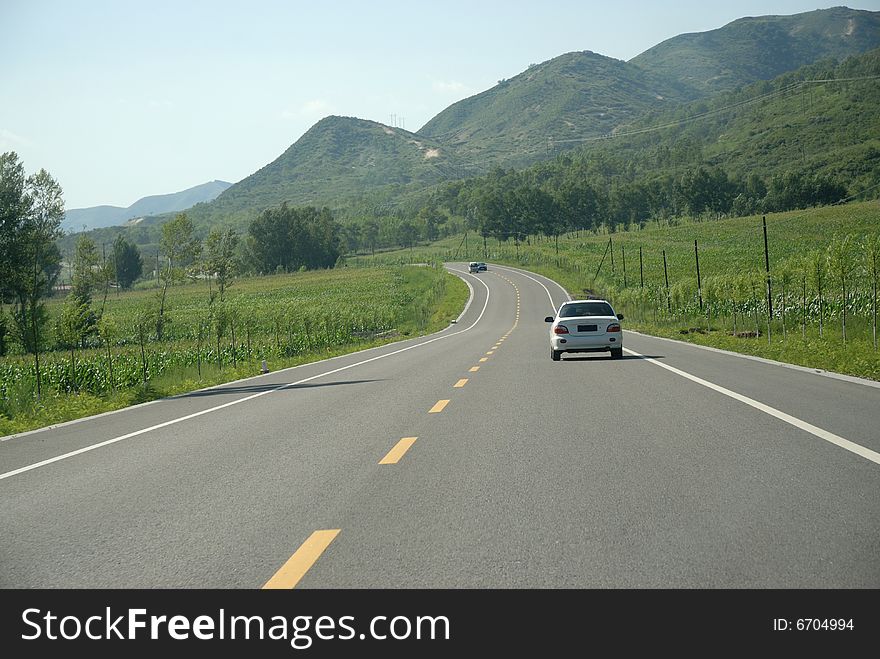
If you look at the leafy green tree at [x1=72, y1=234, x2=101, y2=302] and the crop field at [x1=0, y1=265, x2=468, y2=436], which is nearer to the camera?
the crop field at [x1=0, y1=265, x2=468, y2=436]

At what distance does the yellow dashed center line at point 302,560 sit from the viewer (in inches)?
203

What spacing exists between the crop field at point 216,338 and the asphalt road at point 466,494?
20.1 feet

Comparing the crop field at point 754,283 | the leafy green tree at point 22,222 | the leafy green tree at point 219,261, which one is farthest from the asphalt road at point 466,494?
the leafy green tree at point 219,261

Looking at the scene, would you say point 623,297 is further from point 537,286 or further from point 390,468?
point 390,468

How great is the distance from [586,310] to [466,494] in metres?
18.6

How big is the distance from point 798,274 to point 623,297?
34.2 metres

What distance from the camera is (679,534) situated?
5.90 m

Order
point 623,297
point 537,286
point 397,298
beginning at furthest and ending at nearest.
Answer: point 537,286, point 397,298, point 623,297

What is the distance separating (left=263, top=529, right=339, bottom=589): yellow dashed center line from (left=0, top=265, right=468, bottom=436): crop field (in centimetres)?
1015

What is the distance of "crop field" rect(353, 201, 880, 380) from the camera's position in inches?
1266

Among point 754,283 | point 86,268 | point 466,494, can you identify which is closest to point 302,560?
point 466,494

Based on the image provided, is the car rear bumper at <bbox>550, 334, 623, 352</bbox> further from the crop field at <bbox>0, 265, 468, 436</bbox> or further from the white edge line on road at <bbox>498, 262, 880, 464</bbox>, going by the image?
the crop field at <bbox>0, 265, 468, 436</bbox>

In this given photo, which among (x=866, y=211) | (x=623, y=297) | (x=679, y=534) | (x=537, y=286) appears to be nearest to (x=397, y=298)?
(x=537, y=286)

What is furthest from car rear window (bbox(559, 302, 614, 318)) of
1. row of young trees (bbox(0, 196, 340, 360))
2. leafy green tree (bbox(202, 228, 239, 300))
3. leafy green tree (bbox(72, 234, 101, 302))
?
leafy green tree (bbox(202, 228, 239, 300))
